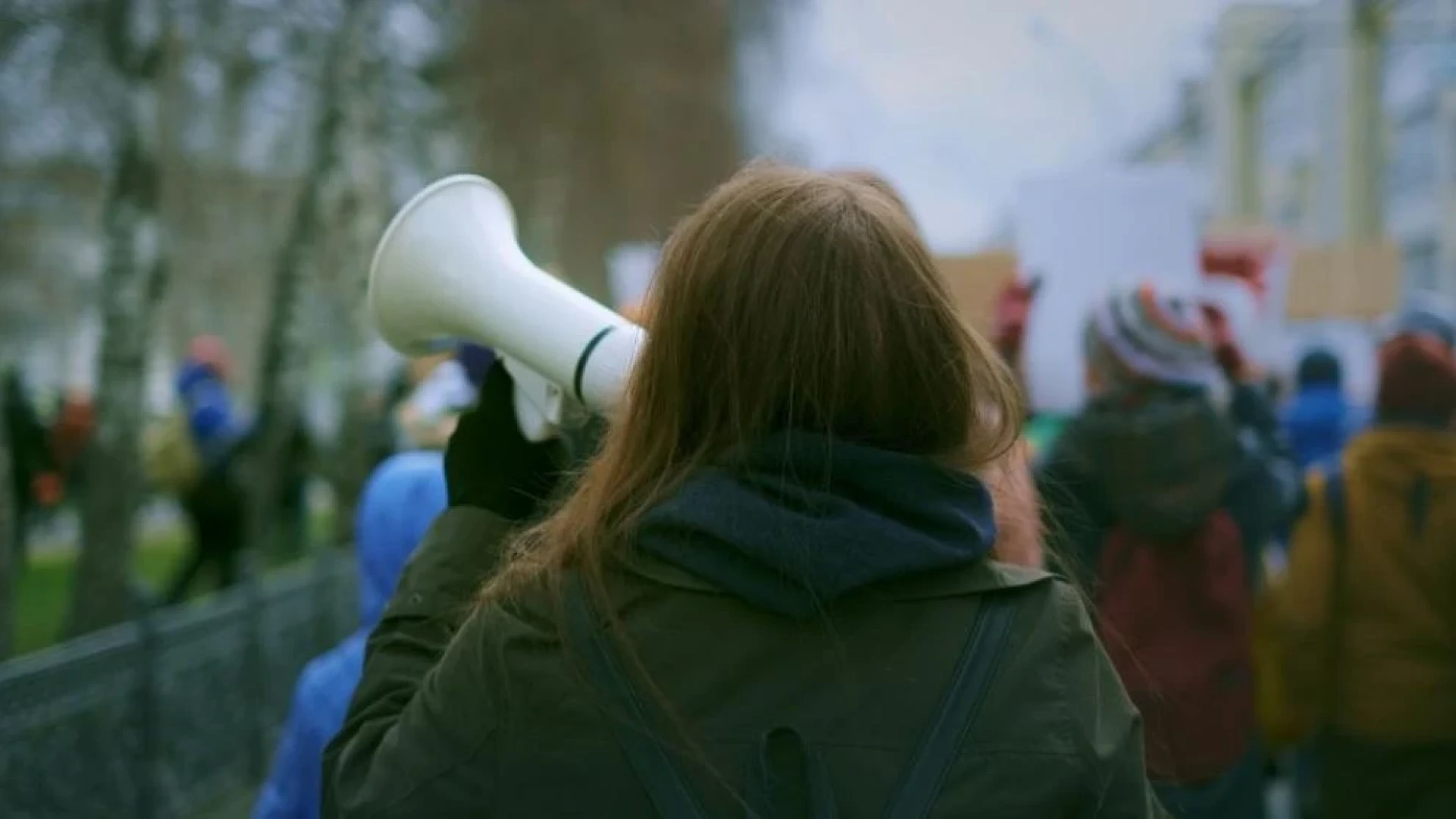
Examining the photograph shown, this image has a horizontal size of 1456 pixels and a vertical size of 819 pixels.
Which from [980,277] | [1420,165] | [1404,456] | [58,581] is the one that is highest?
[980,277]

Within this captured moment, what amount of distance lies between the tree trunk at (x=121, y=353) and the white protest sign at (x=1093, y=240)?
3796 mm

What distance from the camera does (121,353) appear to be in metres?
7.20

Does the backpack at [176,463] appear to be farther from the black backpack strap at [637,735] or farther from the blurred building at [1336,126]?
the blurred building at [1336,126]

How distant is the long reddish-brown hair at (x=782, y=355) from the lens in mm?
1507

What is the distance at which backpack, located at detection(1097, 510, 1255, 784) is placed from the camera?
3537 millimetres

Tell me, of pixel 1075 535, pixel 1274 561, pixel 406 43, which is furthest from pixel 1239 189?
pixel 1075 535

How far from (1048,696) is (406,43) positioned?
43.8 ft

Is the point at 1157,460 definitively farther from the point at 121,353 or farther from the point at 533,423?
the point at 121,353

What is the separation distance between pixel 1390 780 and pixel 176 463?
323 inches

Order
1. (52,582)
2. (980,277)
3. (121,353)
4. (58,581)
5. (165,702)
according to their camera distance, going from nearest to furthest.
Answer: (980,277) < (165,702) < (121,353) < (52,582) < (58,581)

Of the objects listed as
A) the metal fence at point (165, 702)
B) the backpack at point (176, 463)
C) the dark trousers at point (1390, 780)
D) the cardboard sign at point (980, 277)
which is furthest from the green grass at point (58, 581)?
the dark trousers at point (1390, 780)

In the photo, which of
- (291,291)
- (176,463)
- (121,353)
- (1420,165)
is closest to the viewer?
(121,353)

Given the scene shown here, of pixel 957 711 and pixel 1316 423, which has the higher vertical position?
pixel 957 711

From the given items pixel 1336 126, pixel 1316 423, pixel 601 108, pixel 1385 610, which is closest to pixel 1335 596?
pixel 1385 610
